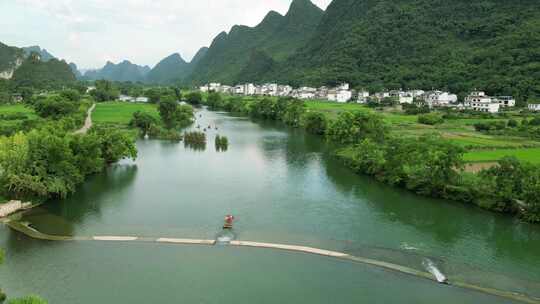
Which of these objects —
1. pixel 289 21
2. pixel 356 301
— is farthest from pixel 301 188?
pixel 289 21

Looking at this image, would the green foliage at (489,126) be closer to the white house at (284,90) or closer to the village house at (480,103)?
the village house at (480,103)

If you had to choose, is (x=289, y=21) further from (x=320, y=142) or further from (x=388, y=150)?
(x=388, y=150)

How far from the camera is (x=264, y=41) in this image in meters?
156

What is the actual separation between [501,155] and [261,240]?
60.3 ft

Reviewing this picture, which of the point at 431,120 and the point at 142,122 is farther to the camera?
the point at 431,120

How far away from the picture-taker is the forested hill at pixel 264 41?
474 ft

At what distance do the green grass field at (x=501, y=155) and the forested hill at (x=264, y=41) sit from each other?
10890 cm

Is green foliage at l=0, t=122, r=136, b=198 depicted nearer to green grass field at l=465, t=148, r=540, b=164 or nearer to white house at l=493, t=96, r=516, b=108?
green grass field at l=465, t=148, r=540, b=164

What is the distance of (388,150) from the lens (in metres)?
23.3

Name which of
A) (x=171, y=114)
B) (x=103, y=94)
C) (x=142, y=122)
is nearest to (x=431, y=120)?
(x=171, y=114)

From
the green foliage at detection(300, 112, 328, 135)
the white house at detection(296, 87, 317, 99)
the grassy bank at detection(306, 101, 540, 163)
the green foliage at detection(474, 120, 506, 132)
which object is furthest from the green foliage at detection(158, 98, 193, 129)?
the white house at detection(296, 87, 317, 99)

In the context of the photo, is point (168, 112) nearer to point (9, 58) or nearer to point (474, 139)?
point (474, 139)

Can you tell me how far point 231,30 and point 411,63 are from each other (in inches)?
4476

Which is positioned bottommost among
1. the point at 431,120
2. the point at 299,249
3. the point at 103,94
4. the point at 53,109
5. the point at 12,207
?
the point at 299,249
